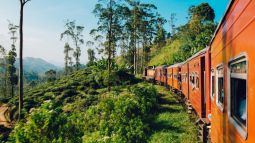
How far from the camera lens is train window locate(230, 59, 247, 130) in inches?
151

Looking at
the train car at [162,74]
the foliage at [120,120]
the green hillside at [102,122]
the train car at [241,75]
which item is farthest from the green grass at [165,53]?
the train car at [241,75]

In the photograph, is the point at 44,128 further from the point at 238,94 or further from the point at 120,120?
the point at 120,120

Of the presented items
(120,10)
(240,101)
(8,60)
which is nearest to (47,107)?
(240,101)

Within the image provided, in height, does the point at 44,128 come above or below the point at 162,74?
below

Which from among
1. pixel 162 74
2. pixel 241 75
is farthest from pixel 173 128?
pixel 162 74

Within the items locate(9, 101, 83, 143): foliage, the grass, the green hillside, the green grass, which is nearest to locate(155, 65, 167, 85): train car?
the green hillside

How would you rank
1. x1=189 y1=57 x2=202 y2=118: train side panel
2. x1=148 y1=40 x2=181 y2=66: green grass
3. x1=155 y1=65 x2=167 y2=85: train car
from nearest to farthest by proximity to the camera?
x1=189 y1=57 x2=202 y2=118: train side panel
x1=155 y1=65 x2=167 y2=85: train car
x1=148 y1=40 x2=181 y2=66: green grass

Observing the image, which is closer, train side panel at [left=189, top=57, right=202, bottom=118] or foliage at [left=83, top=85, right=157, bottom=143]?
train side panel at [left=189, top=57, right=202, bottom=118]

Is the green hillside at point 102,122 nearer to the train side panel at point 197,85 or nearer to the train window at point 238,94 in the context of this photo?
the train side panel at point 197,85

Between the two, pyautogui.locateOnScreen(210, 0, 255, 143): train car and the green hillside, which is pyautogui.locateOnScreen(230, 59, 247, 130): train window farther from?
the green hillside

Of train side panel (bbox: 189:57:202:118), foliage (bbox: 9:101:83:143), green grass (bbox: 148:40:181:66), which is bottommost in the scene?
foliage (bbox: 9:101:83:143)

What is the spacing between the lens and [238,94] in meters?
4.27

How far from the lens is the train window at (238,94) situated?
3824 millimetres

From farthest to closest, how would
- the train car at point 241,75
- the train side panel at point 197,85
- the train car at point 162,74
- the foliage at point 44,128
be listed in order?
the train car at point 162,74 → the train side panel at point 197,85 → the foliage at point 44,128 → the train car at point 241,75
